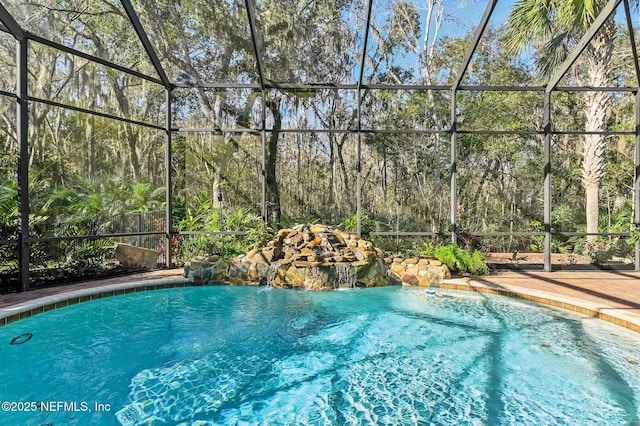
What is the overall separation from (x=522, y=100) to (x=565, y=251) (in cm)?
424

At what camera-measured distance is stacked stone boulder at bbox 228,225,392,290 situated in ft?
20.1

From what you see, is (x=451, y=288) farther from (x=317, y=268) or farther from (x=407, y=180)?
(x=407, y=180)

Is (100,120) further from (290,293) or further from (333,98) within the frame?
(290,293)

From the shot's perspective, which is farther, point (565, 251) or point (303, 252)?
point (565, 251)

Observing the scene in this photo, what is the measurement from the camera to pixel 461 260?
649 centimetres

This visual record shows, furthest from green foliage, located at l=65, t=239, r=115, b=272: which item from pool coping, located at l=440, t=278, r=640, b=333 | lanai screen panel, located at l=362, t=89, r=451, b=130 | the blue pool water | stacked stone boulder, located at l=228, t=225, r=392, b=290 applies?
lanai screen panel, located at l=362, t=89, r=451, b=130

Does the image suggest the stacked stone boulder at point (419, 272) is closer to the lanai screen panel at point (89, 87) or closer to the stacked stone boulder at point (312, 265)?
the stacked stone boulder at point (312, 265)

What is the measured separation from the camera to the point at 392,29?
11.0 metres

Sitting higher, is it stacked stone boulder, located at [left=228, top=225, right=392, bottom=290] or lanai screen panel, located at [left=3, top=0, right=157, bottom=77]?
lanai screen panel, located at [left=3, top=0, right=157, bottom=77]

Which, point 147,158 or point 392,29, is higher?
point 392,29

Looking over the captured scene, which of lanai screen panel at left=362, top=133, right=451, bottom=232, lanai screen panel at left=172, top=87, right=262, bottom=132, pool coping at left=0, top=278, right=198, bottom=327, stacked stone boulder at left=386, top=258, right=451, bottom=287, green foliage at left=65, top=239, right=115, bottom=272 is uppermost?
lanai screen panel at left=172, top=87, right=262, bottom=132

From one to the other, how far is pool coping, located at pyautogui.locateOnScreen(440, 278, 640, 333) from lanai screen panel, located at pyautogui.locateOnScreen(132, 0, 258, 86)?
7.43m

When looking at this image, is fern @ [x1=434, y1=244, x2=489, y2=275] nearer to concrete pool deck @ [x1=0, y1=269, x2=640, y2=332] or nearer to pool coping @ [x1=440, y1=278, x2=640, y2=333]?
concrete pool deck @ [x1=0, y1=269, x2=640, y2=332]

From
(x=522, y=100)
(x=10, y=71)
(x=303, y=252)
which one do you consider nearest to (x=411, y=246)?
(x=303, y=252)
